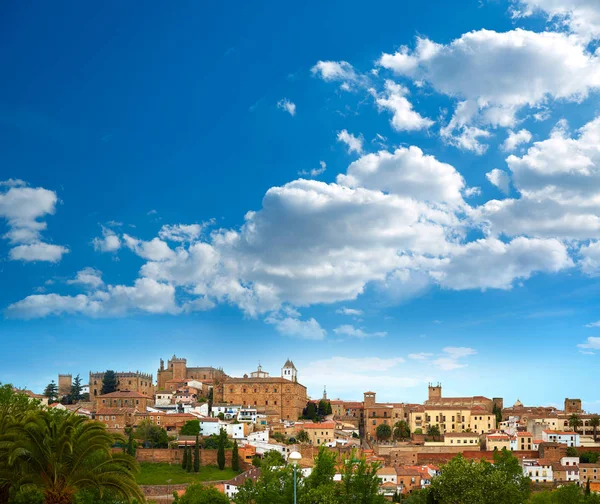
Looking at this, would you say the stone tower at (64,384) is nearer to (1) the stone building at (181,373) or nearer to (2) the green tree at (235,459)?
(1) the stone building at (181,373)

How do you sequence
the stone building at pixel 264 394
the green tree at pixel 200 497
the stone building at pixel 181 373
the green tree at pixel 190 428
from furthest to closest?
the stone building at pixel 181 373 → the stone building at pixel 264 394 → the green tree at pixel 190 428 → the green tree at pixel 200 497

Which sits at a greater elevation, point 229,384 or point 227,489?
point 229,384

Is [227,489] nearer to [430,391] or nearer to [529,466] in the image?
[529,466]

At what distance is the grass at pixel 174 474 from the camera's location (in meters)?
53.1

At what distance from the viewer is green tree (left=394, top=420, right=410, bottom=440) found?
262 ft

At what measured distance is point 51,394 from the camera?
9700cm

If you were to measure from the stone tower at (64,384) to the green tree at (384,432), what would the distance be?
4601 centimetres

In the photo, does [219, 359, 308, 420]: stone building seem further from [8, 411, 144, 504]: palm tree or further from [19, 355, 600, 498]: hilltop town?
[8, 411, 144, 504]: palm tree

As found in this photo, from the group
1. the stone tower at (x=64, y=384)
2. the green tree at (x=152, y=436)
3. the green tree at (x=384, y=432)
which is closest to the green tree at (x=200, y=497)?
the green tree at (x=152, y=436)

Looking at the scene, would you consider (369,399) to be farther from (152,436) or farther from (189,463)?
(189,463)

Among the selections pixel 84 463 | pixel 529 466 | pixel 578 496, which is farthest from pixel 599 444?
pixel 84 463

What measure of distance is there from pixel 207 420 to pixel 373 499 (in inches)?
1952

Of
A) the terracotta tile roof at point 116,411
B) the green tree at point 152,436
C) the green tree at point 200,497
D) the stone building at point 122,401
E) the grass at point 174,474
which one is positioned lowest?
the grass at point 174,474

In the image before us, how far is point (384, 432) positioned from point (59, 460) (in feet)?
223
